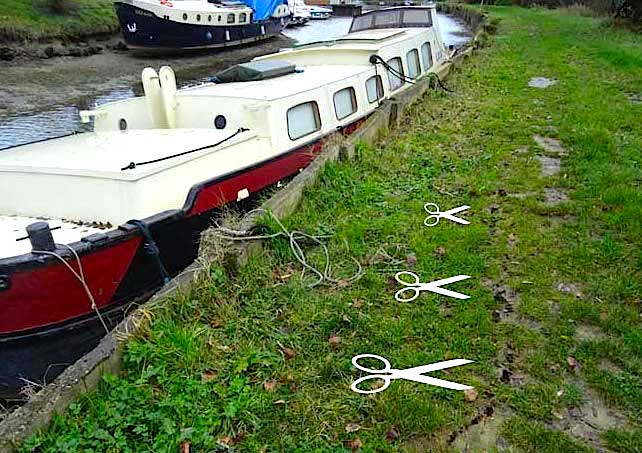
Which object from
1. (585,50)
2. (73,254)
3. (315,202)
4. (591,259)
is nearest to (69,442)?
(73,254)

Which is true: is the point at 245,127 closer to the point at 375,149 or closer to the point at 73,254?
the point at 375,149

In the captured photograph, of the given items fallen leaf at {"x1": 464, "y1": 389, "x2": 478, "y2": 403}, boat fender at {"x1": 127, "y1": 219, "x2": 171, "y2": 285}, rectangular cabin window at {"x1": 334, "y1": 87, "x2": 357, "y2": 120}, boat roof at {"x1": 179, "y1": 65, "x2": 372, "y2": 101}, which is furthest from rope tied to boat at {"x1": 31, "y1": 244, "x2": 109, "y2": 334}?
rectangular cabin window at {"x1": 334, "y1": 87, "x2": 357, "y2": 120}

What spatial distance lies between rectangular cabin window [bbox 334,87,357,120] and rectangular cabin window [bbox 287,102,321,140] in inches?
22.9

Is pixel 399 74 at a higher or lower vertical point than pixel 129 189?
higher

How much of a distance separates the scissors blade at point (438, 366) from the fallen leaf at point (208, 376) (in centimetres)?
120

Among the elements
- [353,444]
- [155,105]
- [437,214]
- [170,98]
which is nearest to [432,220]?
[437,214]

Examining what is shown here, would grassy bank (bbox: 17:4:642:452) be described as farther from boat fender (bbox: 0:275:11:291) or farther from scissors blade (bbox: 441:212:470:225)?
boat fender (bbox: 0:275:11:291)

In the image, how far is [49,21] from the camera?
3095cm

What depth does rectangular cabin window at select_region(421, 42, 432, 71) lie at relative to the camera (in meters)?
12.3

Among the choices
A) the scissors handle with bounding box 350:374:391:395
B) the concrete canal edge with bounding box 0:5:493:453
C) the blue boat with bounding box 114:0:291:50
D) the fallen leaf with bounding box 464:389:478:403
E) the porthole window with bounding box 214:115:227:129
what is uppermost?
the blue boat with bounding box 114:0:291:50

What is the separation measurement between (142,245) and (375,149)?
11.9 feet

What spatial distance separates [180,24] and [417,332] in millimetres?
27880

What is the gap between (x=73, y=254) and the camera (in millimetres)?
4785

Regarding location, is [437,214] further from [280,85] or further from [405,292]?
[280,85]
